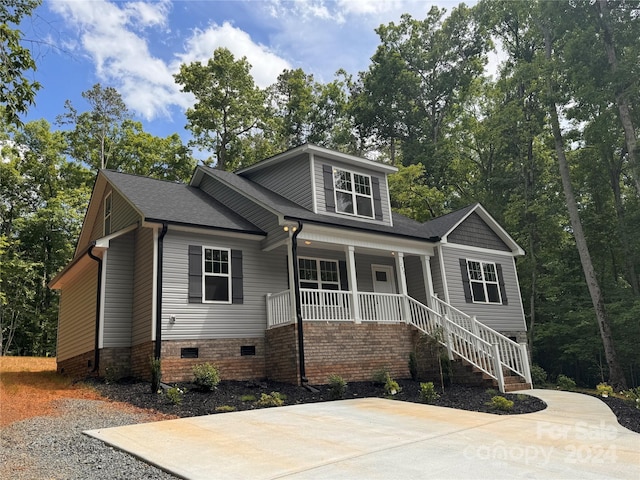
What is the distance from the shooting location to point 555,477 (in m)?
4.66

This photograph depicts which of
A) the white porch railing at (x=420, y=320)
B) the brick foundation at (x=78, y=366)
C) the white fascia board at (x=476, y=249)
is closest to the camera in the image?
the white porch railing at (x=420, y=320)

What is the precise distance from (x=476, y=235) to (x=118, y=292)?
1221 centimetres

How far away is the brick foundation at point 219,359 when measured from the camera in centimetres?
1106

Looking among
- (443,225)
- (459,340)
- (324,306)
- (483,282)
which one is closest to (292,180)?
(324,306)

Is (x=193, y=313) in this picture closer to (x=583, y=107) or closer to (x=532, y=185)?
(x=583, y=107)

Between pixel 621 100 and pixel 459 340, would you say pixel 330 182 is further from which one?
pixel 621 100

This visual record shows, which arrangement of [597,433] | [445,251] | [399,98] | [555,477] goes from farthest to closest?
1. [399,98]
2. [445,251]
3. [597,433]
4. [555,477]

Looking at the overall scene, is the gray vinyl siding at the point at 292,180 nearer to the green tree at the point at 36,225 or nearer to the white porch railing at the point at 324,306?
the white porch railing at the point at 324,306

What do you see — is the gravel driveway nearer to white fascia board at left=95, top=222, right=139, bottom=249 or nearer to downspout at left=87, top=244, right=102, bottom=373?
downspout at left=87, top=244, right=102, bottom=373

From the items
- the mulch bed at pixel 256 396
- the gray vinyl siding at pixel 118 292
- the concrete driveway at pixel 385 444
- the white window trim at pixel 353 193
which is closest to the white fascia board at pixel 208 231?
the gray vinyl siding at pixel 118 292

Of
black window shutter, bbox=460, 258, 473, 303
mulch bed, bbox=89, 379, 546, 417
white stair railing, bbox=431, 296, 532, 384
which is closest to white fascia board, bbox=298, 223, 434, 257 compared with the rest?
black window shutter, bbox=460, 258, 473, 303

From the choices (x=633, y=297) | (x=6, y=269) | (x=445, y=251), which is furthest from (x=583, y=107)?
(x=6, y=269)

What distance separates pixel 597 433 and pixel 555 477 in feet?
9.78

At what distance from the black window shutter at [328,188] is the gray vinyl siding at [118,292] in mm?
5817
